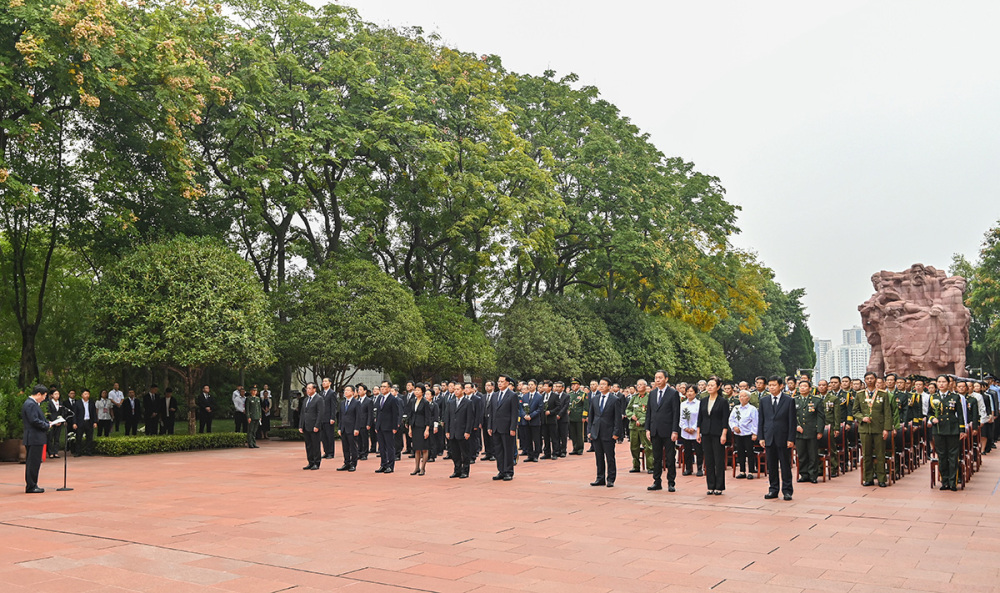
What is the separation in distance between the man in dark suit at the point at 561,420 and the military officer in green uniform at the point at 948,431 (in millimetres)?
8092

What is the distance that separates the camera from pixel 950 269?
60.6m

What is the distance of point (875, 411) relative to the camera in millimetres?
12641

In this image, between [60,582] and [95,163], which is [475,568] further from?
[95,163]

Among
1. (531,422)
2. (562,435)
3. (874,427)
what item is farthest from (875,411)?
(562,435)

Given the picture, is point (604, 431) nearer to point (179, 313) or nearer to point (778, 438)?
point (778, 438)

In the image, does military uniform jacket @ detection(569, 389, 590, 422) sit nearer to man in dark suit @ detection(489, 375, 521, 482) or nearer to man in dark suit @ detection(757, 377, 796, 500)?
man in dark suit @ detection(489, 375, 521, 482)

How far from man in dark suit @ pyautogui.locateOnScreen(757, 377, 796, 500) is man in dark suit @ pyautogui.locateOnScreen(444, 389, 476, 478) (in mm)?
5065

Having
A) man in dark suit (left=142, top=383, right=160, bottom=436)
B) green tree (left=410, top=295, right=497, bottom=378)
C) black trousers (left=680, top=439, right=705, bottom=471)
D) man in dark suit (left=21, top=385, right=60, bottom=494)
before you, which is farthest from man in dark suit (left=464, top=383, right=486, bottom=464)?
man in dark suit (left=142, top=383, right=160, bottom=436)

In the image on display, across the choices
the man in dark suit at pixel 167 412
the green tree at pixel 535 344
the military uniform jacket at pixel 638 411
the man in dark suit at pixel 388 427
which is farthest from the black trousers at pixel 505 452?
the green tree at pixel 535 344

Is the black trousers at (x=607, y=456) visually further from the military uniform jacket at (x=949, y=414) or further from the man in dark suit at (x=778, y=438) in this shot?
the military uniform jacket at (x=949, y=414)

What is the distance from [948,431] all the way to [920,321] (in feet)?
66.4

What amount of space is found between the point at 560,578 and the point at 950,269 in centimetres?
6319

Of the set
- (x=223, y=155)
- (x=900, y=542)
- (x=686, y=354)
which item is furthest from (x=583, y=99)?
(x=900, y=542)

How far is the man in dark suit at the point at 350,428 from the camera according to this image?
16.0 meters
